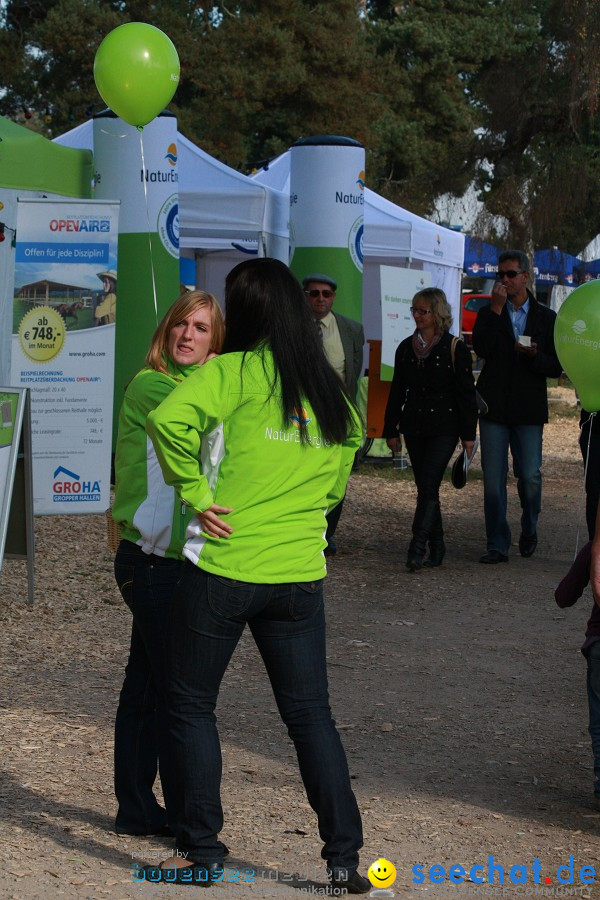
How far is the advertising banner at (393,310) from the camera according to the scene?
12539mm

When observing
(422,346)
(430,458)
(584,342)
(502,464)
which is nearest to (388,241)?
(502,464)

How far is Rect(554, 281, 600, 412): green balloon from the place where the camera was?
4.54 m

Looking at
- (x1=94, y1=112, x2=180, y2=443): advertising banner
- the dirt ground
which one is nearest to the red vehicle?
(x1=94, y1=112, x2=180, y2=443): advertising banner

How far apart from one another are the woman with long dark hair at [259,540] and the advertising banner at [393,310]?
9.03 m

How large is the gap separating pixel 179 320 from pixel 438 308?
4.71m

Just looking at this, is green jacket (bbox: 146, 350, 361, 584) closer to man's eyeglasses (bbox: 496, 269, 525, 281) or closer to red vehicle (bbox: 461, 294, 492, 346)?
man's eyeglasses (bbox: 496, 269, 525, 281)

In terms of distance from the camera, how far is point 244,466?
3.32 m

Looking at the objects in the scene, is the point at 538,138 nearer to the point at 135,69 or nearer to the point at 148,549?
the point at 135,69

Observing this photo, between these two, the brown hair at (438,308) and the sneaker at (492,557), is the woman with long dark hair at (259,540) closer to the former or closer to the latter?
the brown hair at (438,308)

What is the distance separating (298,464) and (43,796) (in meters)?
1.76

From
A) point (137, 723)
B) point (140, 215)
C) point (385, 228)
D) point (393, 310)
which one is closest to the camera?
point (137, 723)

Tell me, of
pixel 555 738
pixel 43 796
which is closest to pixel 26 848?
pixel 43 796

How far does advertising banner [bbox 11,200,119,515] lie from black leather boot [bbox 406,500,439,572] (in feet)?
7.95

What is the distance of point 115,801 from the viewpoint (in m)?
4.31
